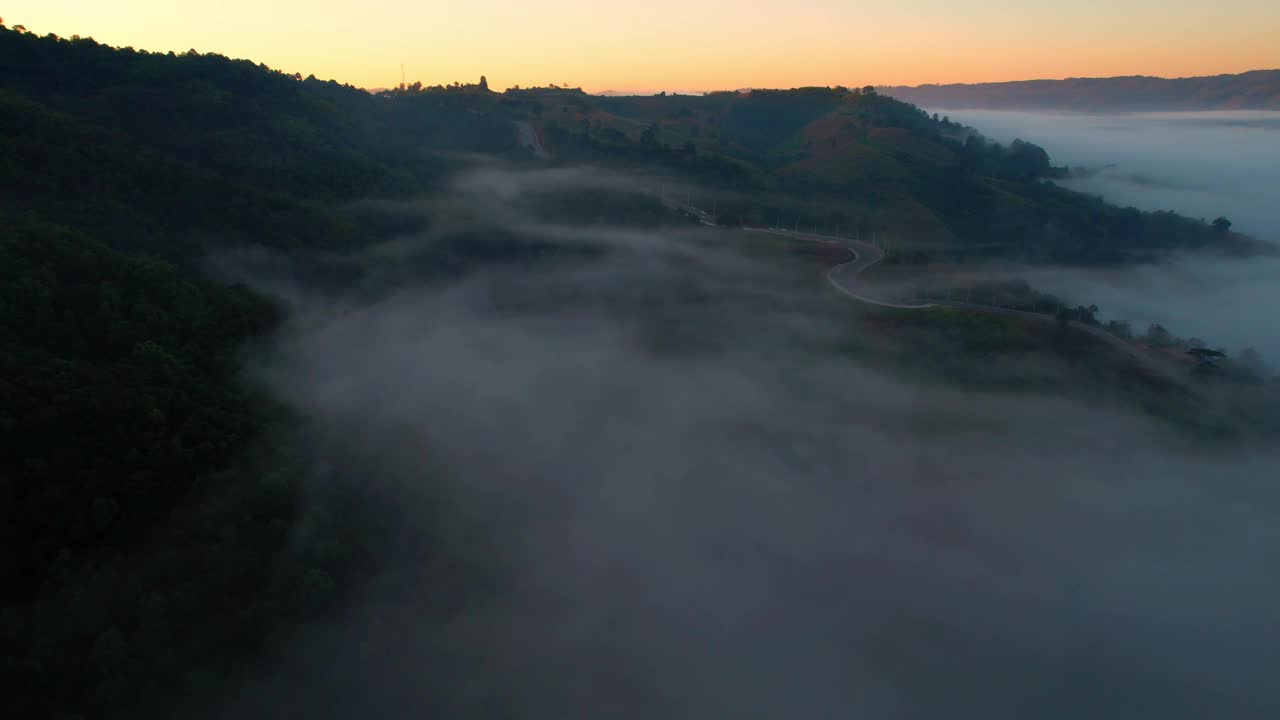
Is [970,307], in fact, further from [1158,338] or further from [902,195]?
[902,195]

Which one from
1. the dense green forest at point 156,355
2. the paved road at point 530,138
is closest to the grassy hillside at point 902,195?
the paved road at point 530,138

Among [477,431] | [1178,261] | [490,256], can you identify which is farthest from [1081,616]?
[1178,261]

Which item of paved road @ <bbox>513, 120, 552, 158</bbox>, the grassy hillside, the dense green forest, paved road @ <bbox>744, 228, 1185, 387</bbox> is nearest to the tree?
paved road @ <bbox>744, 228, 1185, 387</bbox>

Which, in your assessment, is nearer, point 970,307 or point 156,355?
point 156,355

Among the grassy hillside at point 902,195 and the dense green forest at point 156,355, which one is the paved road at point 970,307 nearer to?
the grassy hillside at point 902,195

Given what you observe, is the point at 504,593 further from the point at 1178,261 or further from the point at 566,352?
the point at 1178,261

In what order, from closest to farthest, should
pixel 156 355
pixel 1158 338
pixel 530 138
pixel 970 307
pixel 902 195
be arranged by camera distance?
pixel 156 355 → pixel 970 307 → pixel 1158 338 → pixel 902 195 → pixel 530 138

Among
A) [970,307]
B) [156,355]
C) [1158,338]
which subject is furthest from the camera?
[1158,338]

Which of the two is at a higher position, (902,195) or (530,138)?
(530,138)

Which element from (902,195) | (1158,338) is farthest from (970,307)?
(902,195)
